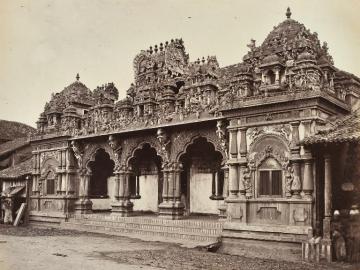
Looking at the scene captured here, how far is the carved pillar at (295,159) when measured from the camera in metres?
14.8

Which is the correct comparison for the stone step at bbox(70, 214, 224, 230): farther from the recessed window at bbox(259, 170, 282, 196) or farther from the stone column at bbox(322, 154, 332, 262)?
the stone column at bbox(322, 154, 332, 262)

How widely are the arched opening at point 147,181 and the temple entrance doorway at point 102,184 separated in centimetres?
196

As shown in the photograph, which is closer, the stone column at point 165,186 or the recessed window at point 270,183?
the recessed window at point 270,183

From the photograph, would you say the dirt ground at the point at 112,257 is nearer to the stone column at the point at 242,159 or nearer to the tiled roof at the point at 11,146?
the stone column at the point at 242,159

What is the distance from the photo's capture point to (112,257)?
46.9ft

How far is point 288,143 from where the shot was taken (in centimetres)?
1517

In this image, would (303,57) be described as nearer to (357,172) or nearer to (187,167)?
(357,172)

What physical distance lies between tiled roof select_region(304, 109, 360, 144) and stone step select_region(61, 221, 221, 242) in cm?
569

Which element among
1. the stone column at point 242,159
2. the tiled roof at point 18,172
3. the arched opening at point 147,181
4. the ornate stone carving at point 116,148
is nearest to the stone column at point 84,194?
the arched opening at point 147,181

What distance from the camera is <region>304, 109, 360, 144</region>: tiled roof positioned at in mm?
Result: 13156

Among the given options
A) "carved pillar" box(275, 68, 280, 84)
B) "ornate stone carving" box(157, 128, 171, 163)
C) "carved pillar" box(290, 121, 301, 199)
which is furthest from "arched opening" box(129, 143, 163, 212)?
"carved pillar" box(290, 121, 301, 199)

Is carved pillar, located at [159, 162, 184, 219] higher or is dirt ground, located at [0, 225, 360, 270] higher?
carved pillar, located at [159, 162, 184, 219]

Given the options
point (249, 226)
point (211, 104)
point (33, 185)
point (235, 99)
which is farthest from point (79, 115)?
point (249, 226)

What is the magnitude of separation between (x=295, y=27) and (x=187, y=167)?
9006mm
